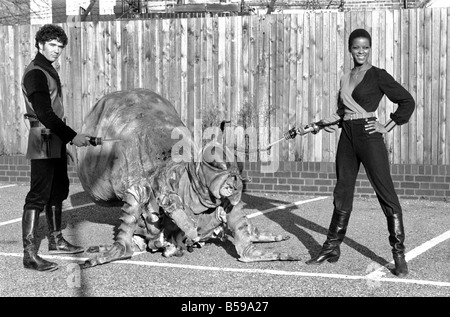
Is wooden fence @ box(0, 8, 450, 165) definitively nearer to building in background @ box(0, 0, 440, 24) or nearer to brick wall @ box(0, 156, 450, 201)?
brick wall @ box(0, 156, 450, 201)

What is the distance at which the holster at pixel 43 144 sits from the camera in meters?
7.78

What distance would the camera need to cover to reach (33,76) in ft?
25.2

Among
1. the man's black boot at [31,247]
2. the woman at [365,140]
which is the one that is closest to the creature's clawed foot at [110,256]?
the man's black boot at [31,247]

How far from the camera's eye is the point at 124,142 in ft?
28.7

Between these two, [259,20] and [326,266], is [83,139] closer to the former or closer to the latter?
[326,266]

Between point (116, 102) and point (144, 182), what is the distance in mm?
1429

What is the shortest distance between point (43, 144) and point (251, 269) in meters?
2.25

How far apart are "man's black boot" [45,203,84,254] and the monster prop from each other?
227 millimetres

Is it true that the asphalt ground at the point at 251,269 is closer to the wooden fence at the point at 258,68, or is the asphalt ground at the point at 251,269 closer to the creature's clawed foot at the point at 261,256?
the creature's clawed foot at the point at 261,256

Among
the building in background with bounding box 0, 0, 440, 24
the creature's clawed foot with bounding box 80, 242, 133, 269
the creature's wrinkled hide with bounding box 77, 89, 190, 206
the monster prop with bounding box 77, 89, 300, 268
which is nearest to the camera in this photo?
the creature's clawed foot with bounding box 80, 242, 133, 269

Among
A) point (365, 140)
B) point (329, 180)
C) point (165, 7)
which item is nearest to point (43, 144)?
point (365, 140)

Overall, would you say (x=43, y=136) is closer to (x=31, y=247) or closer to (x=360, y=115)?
(x=31, y=247)

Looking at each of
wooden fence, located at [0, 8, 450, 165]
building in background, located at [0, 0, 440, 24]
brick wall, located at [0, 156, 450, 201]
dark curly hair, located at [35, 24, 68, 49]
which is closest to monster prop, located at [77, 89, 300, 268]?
dark curly hair, located at [35, 24, 68, 49]

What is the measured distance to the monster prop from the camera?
25.3ft
